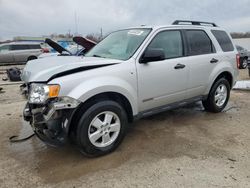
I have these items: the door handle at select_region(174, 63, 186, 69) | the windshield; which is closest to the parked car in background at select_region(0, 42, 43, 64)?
the windshield

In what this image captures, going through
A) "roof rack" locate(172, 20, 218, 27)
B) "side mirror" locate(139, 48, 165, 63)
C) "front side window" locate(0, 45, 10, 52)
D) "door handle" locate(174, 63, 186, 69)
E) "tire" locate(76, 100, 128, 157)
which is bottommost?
"tire" locate(76, 100, 128, 157)

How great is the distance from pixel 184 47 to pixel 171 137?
161 centimetres

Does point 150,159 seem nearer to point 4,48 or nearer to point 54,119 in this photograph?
point 54,119

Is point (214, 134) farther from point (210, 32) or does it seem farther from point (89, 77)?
point (89, 77)

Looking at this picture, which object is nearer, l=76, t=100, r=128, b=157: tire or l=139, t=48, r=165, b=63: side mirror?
l=76, t=100, r=128, b=157: tire

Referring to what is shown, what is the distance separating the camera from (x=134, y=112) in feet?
11.3

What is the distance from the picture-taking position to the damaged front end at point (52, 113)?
2.70m

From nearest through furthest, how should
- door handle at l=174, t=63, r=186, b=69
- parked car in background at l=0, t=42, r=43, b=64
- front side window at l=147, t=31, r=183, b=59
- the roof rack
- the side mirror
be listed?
the side mirror
front side window at l=147, t=31, r=183, b=59
door handle at l=174, t=63, r=186, b=69
the roof rack
parked car in background at l=0, t=42, r=43, b=64

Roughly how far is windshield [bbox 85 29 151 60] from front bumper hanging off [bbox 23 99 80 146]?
3.89 feet

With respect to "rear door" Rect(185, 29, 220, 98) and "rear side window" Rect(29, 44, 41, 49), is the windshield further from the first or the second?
"rear side window" Rect(29, 44, 41, 49)

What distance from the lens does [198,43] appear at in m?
4.33

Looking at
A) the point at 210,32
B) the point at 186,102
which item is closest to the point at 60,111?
the point at 186,102

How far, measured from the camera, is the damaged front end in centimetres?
270

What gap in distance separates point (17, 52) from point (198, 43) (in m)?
16.9
